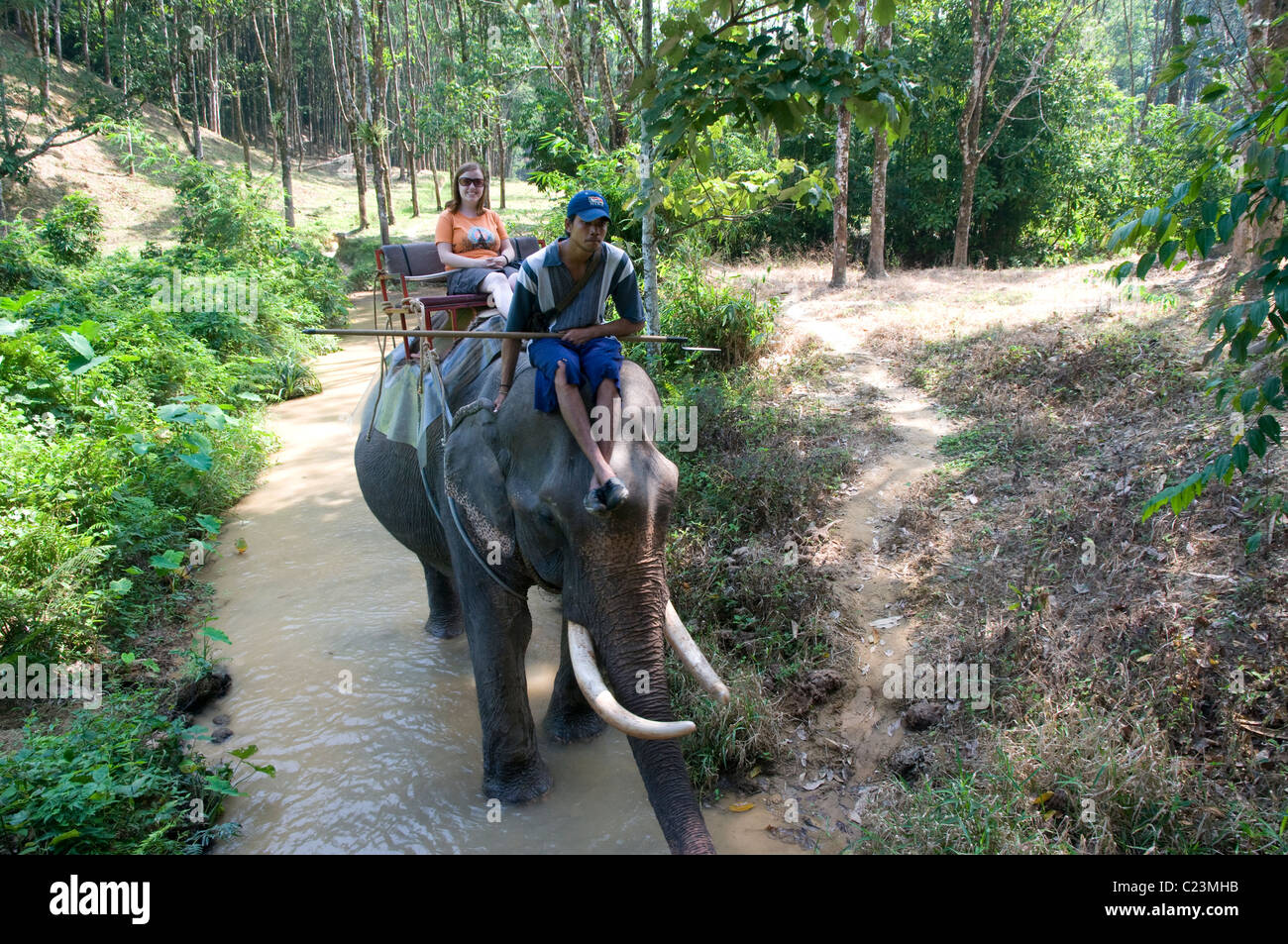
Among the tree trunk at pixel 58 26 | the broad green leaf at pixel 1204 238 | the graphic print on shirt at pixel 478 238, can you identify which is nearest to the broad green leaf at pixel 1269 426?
the broad green leaf at pixel 1204 238

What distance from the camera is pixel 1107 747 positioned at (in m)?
3.97

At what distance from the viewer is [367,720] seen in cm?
586

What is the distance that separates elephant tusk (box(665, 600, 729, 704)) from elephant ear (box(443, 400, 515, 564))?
944 mm

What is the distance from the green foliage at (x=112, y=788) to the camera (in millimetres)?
3904


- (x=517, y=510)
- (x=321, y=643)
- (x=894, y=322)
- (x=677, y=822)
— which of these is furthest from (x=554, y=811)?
(x=894, y=322)

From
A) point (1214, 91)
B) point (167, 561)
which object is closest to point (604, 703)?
point (1214, 91)

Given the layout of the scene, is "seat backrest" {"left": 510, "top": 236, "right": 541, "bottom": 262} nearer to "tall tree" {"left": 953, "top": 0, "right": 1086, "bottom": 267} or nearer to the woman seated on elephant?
the woman seated on elephant

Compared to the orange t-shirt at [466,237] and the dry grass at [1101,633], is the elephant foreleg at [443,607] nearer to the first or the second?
the orange t-shirt at [466,237]

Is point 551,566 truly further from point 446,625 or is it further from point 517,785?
point 446,625

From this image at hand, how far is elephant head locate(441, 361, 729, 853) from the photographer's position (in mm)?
3572

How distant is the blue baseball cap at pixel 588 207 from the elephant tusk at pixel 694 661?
6.54ft

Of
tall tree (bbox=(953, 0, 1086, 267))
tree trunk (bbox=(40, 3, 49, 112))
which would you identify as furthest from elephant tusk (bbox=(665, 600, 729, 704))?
tree trunk (bbox=(40, 3, 49, 112))

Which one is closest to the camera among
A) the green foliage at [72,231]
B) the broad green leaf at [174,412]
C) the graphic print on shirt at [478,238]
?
the graphic print on shirt at [478,238]

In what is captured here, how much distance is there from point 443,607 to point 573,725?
193 centimetres
